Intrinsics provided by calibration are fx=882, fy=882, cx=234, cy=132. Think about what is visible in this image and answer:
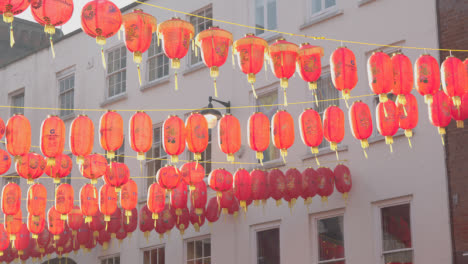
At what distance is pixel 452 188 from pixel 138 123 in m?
6.93

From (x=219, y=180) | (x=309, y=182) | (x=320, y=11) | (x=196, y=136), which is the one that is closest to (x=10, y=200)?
(x=219, y=180)

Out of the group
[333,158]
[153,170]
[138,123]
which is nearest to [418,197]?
[333,158]

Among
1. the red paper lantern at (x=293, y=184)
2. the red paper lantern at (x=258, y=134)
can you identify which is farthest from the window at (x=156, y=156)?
the red paper lantern at (x=258, y=134)

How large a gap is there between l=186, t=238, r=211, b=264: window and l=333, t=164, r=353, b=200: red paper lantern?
560 cm

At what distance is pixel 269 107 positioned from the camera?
940 inches

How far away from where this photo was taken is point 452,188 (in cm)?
1914

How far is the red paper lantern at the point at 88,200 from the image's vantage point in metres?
22.3

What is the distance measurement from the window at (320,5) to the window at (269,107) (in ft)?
7.86

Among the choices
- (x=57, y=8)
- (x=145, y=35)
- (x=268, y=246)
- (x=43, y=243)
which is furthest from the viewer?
(x=43, y=243)

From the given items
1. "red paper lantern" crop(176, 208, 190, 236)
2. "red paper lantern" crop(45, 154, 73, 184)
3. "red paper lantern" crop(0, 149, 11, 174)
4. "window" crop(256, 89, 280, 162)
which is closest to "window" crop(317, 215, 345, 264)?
"window" crop(256, 89, 280, 162)

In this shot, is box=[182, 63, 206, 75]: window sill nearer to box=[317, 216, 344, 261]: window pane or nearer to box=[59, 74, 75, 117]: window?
box=[59, 74, 75, 117]: window

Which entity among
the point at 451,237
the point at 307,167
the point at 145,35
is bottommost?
the point at 451,237

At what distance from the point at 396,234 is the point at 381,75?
539cm

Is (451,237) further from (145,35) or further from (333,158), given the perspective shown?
(145,35)
